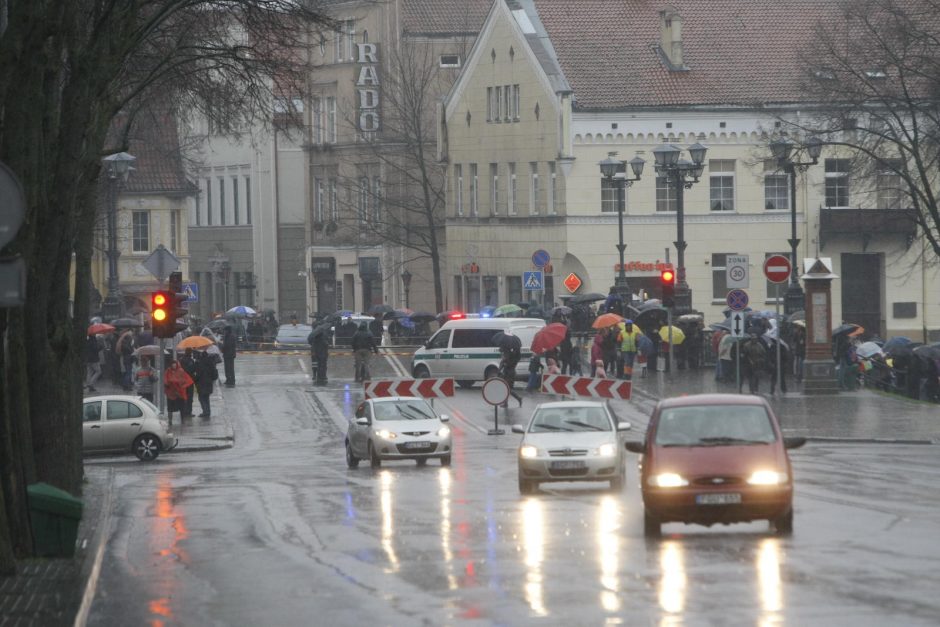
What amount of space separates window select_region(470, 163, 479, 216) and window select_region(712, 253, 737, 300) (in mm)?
11649

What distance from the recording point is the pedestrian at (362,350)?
52812 mm

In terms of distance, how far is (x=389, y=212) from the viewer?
86.9 metres

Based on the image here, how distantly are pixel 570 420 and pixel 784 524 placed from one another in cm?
845

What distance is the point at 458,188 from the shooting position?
3209 inches

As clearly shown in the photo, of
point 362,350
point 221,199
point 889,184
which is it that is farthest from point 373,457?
point 221,199

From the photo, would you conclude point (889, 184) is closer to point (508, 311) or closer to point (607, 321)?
point (508, 311)

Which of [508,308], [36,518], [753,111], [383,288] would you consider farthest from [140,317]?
[36,518]

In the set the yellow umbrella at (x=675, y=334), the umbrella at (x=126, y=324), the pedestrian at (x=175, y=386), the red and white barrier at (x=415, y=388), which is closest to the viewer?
the red and white barrier at (x=415, y=388)

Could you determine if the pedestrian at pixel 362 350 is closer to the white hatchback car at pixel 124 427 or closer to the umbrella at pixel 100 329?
the umbrella at pixel 100 329

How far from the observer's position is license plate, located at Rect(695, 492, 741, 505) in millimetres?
20156

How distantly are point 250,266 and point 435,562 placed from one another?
87.4 metres

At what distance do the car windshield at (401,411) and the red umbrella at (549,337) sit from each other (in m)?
13.1

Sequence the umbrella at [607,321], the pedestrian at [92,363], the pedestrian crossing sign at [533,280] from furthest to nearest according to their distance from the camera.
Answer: the pedestrian crossing sign at [533,280] < the pedestrian at [92,363] < the umbrella at [607,321]

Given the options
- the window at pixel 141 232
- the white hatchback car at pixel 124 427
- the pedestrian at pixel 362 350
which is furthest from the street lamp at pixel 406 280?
the white hatchback car at pixel 124 427
